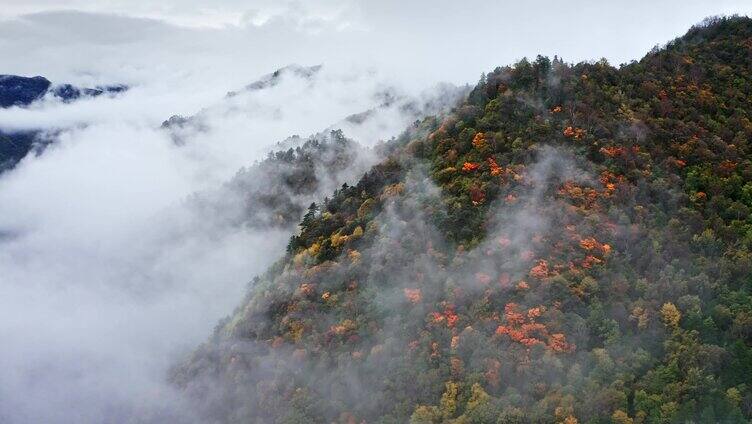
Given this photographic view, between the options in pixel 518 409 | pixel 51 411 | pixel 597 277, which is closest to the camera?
pixel 518 409

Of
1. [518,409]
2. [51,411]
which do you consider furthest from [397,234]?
[51,411]

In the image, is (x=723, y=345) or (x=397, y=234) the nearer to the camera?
(x=723, y=345)

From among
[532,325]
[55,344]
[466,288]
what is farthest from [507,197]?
[55,344]

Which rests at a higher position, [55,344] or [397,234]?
Answer: [397,234]

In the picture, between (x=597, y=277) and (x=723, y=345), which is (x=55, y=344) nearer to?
(x=597, y=277)

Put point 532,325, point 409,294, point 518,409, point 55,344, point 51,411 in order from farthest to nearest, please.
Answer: point 55,344 → point 51,411 → point 409,294 → point 532,325 → point 518,409

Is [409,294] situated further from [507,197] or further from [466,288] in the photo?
[507,197]

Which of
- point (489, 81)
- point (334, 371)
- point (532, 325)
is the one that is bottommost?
point (334, 371)
